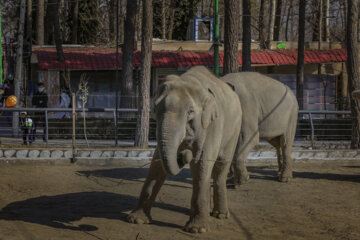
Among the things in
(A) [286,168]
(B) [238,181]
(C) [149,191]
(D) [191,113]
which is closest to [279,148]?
(A) [286,168]

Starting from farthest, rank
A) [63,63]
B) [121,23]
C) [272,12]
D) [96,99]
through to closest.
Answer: [121,23] → [272,12] → [96,99] → [63,63]

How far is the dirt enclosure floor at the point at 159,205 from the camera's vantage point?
6.33m

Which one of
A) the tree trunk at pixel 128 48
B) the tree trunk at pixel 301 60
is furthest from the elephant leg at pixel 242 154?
the tree trunk at pixel 301 60

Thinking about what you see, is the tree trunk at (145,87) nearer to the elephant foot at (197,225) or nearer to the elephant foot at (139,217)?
the elephant foot at (139,217)

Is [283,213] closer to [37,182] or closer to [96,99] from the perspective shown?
[37,182]

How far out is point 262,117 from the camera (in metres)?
9.77

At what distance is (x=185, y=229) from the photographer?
6406mm

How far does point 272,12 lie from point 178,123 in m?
27.1

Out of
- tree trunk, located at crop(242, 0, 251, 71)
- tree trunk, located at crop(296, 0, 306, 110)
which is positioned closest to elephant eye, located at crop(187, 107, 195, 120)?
tree trunk, located at crop(242, 0, 251, 71)

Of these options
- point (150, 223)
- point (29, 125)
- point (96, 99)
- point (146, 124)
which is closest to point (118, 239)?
point (150, 223)

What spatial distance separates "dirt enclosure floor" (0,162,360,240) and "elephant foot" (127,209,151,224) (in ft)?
0.29

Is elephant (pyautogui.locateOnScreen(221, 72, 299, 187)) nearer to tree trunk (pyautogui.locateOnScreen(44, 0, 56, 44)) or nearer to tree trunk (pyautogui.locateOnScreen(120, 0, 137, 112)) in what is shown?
tree trunk (pyautogui.locateOnScreen(120, 0, 137, 112))

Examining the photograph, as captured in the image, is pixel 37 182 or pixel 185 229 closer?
pixel 185 229

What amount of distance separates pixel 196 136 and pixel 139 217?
140 centimetres
